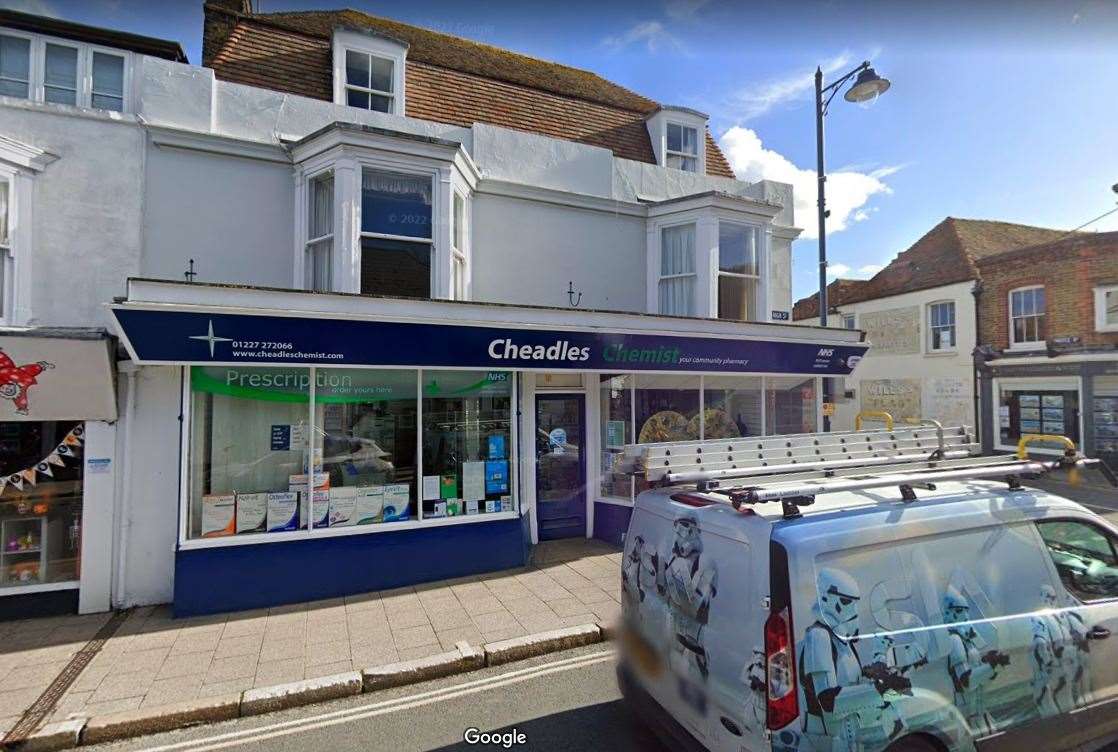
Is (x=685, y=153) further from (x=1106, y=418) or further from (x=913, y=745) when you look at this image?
(x=1106, y=418)

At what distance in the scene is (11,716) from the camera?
12.3 feet

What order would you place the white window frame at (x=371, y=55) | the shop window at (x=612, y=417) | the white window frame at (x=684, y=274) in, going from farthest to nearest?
the white window frame at (x=684, y=274)
the shop window at (x=612, y=417)
the white window frame at (x=371, y=55)

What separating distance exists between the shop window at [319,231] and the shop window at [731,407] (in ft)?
19.1

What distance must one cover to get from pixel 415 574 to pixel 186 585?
7.56 feet

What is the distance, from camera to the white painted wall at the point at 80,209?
569 cm

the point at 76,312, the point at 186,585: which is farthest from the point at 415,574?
the point at 76,312

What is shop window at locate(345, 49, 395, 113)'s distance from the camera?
790 cm

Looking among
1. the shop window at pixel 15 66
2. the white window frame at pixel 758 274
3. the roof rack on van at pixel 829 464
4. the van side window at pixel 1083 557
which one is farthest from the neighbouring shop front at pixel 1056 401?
the shop window at pixel 15 66

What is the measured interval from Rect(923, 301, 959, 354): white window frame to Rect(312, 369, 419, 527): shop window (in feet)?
57.9

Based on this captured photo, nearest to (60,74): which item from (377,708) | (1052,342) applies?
(377,708)

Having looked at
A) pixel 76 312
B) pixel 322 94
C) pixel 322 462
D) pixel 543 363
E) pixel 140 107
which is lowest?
pixel 322 462

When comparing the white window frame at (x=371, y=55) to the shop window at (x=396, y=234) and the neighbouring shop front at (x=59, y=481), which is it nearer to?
the shop window at (x=396, y=234)

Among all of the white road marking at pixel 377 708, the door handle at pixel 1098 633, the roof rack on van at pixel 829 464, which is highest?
the roof rack on van at pixel 829 464

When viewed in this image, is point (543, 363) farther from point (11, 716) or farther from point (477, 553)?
point (11, 716)
